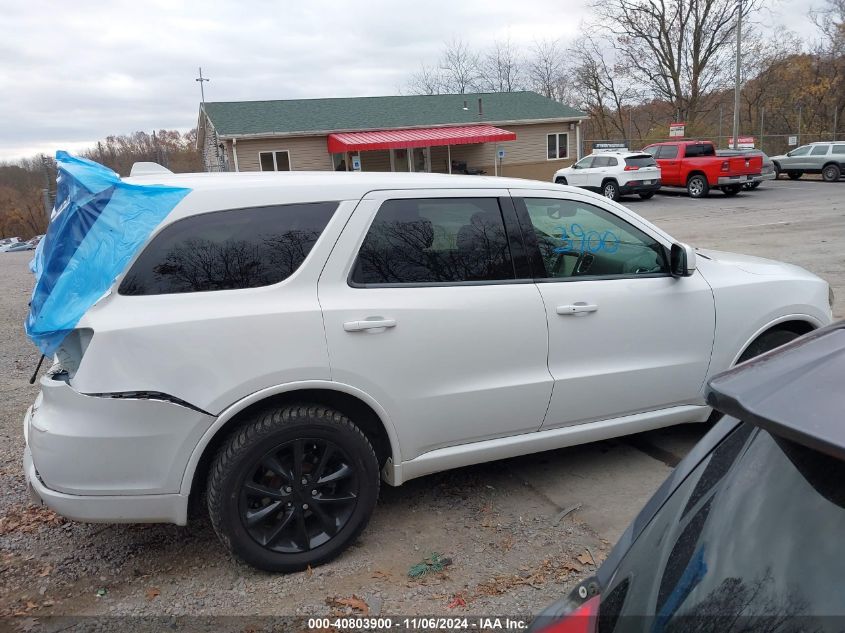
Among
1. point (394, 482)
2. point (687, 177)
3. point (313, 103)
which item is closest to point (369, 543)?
point (394, 482)

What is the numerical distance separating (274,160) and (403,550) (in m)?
28.5

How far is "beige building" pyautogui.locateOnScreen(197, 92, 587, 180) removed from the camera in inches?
1161

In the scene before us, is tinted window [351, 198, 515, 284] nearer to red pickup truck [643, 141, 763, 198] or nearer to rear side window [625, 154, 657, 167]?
rear side window [625, 154, 657, 167]

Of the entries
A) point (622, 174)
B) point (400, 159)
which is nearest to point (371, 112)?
point (400, 159)

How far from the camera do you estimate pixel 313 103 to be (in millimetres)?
33219

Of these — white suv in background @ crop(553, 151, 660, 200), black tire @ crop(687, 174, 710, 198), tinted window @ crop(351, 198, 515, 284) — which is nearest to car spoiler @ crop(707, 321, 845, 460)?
tinted window @ crop(351, 198, 515, 284)

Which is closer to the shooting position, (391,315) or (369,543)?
(391,315)

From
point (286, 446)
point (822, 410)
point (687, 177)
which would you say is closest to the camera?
point (822, 410)

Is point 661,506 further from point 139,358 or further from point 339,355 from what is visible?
point 139,358

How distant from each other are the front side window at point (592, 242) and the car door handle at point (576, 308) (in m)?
0.20

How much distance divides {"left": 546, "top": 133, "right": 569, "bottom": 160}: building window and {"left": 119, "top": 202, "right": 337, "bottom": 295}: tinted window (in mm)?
34042

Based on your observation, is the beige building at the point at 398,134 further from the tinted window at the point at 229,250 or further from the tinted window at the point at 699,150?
the tinted window at the point at 229,250

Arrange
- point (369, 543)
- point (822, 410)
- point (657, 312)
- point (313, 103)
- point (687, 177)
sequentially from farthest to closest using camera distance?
point (313, 103) < point (687, 177) < point (657, 312) < point (369, 543) < point (822, 410)

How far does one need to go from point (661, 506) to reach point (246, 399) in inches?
74.7
